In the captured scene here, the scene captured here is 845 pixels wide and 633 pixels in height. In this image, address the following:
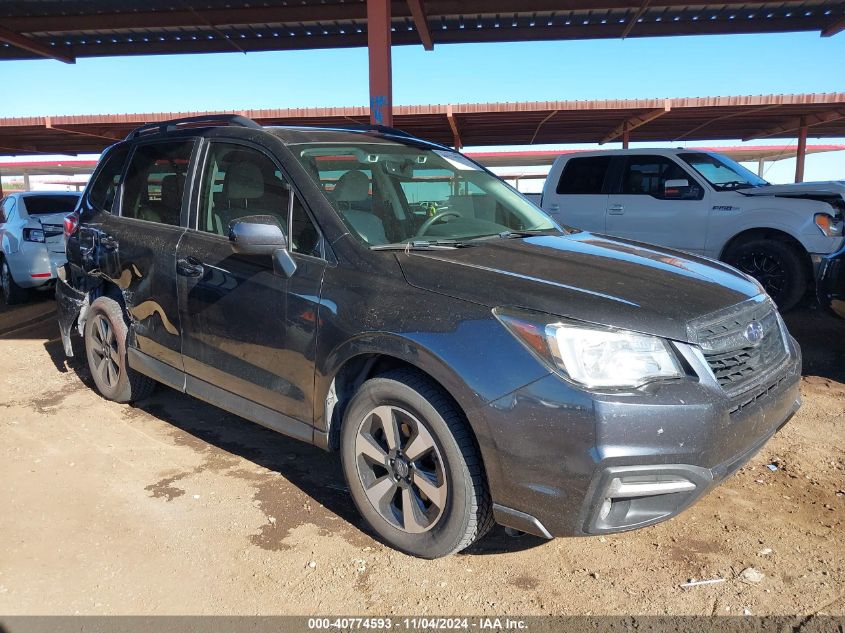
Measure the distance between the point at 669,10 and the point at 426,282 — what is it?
10239mm

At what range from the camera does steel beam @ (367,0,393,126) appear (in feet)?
30.4

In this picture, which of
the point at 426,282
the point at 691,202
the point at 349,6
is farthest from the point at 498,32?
the point at 426,282

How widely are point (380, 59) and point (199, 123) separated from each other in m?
6.02

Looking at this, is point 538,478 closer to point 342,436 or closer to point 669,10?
point 342,436

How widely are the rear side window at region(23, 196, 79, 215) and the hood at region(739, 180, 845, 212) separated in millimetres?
9226

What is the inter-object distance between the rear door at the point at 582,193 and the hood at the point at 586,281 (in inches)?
224

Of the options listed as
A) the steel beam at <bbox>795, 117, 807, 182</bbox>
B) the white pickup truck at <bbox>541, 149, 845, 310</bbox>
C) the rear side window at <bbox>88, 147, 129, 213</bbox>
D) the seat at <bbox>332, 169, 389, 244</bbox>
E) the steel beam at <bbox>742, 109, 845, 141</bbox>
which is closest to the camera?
the seat at <bbox>332, 169, 389, 244</bbox>

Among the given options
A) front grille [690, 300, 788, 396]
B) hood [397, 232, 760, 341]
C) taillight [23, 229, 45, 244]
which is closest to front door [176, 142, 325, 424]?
hood [397, 232, 760, 341]

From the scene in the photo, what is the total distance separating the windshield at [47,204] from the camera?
28.9 ft

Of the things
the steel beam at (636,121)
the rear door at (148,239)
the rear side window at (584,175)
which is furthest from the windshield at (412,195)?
the steel beam at (636,121)

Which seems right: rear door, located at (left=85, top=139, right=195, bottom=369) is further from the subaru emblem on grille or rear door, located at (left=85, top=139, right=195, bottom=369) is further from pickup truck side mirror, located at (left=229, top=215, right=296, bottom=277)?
the subaru emblem on grille

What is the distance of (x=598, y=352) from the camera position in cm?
232

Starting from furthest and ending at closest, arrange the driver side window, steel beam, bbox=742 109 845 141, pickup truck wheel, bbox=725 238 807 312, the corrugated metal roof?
steel beam, bbox=742 109 845 141, the corrugated metal roof, pickup truck wheel, bbox=725 238 807 312, the driver side window

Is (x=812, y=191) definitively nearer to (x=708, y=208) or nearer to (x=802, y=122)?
(x=708, y=208)
